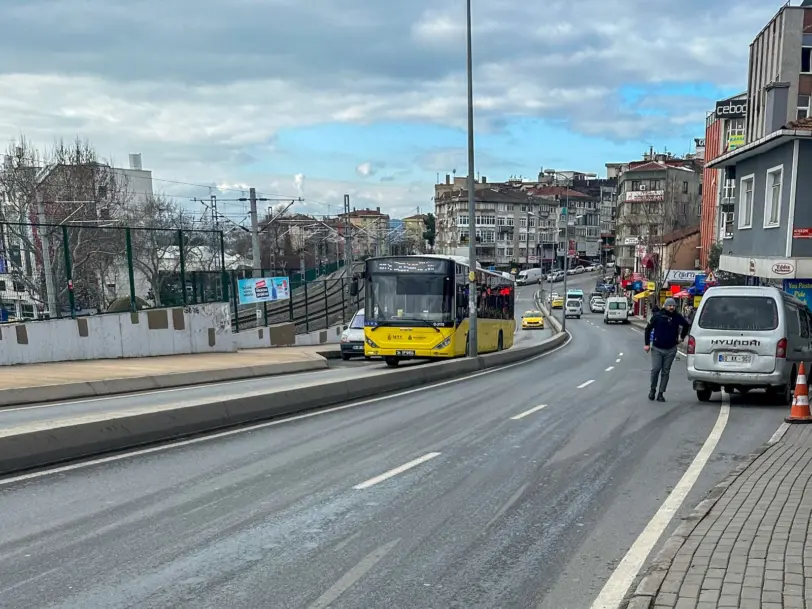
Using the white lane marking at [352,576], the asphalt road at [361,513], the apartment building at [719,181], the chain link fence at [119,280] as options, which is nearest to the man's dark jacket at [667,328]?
the asphalt road at [361,513]

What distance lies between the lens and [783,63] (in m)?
36.0

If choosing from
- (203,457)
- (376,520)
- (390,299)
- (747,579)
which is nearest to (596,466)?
(376,520)

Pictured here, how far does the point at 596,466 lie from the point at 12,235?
16.4 meters

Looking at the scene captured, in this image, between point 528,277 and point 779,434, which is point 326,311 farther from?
point 528,277

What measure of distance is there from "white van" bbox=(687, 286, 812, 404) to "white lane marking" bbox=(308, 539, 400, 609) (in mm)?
9340

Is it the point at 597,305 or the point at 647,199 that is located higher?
the point at 647,199

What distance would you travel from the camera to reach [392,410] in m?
12.7

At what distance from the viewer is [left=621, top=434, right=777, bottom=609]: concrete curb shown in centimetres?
429

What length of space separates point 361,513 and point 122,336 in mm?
17091

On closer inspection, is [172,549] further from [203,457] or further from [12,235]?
[12,235]

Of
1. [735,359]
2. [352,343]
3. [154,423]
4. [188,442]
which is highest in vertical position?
[735,359]

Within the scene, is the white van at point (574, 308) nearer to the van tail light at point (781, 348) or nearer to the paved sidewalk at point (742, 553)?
the van tail light at point (781, 348)

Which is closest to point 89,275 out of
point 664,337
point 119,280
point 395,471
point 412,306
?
point 119,280

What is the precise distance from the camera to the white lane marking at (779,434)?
371 inches
